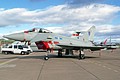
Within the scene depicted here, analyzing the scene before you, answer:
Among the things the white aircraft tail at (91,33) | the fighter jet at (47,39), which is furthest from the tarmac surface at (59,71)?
the white aircraft tail at (91,33)

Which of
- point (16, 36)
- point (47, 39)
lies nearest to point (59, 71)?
point (47, 39)

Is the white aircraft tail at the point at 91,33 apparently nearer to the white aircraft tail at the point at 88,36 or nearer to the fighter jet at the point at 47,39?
the white aircraft tail at the point at 88,36

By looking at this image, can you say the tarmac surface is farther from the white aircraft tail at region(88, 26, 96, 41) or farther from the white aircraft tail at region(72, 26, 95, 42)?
the white aircraft tail at region(88, 26, 96, 41)

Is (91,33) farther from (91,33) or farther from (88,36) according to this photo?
(88,36)

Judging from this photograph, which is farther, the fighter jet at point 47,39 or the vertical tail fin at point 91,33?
the vertical tail fin at point 91,33

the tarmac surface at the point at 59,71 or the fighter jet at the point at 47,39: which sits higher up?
the fighter jet at the point at 47,39

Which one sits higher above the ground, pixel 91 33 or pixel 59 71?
pixel 91 33

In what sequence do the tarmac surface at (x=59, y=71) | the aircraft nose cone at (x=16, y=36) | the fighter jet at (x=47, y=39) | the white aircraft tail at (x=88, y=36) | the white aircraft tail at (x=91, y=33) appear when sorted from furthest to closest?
the white aircraft tail at (x=91, y=33), the white aircraft tail at (x=88, y=36), the fighter jet at (x=47, y=39), the aircraft nose cone at (x=16, y=36), the tarmac surface at (x=59, y=71)

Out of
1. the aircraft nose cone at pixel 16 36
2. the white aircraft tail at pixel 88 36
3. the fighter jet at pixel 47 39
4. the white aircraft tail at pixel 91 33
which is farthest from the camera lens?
the white aircraft tail at pixel 91 33

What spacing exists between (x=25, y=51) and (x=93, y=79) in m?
28.2

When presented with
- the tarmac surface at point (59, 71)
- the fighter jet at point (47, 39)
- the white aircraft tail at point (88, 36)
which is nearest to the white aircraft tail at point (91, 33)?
the white aircraft tail at point (88, 36)

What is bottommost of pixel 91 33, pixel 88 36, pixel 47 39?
pixel 47 39

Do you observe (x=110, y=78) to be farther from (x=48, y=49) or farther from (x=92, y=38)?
(x=92, y=38)

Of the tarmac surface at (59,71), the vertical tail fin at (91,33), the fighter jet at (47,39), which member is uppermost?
the vertical tail fin at (91,33)
